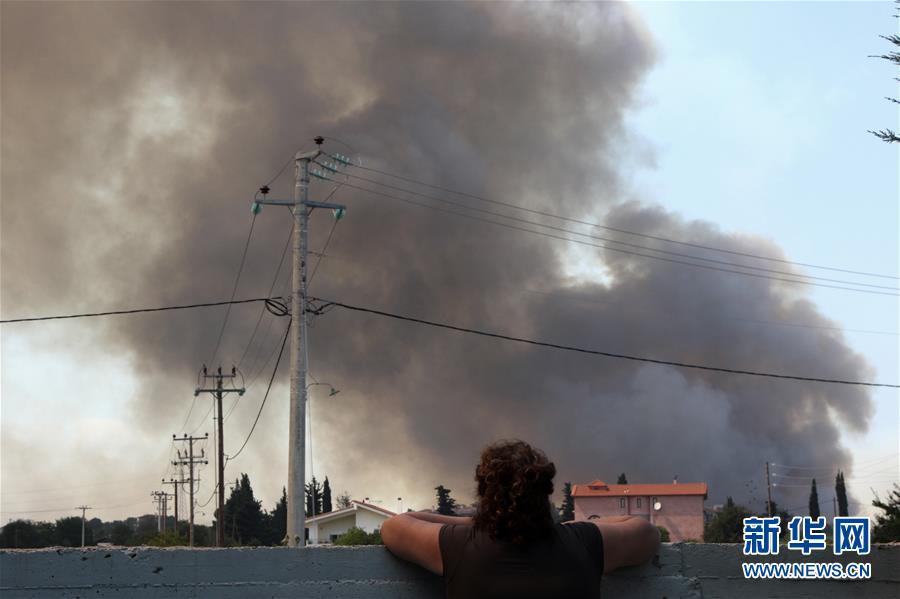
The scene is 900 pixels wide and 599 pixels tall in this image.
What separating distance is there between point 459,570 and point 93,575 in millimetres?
1935

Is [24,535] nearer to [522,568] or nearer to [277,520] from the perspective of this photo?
[277,520]

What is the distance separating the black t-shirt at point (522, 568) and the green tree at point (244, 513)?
95.9 meters

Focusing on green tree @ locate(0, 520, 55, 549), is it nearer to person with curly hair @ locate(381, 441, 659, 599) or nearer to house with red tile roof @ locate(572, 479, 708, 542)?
house with red tile roof @ locate(572, 479, 708, 542)

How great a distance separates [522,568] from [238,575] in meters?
1.73

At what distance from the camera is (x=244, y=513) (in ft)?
323

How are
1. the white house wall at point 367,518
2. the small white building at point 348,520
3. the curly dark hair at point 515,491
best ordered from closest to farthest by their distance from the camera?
the curly dark hair at point 515,491
the small white building at point 348,520
the white house wall at point 367,518

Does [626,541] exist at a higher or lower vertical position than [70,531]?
higher

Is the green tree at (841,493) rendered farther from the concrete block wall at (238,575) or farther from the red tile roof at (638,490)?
the concrete block wall at (238,575)

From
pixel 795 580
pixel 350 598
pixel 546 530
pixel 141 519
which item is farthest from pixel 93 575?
pixel 141 519

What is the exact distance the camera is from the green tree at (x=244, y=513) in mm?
97625

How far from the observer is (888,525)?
26250mm

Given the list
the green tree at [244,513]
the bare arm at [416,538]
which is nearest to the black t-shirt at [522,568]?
the bare arm at [416,538]

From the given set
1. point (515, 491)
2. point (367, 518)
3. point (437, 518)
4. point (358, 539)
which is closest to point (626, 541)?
point (437, 518)

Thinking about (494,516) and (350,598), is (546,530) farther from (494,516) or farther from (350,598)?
(350,598)
